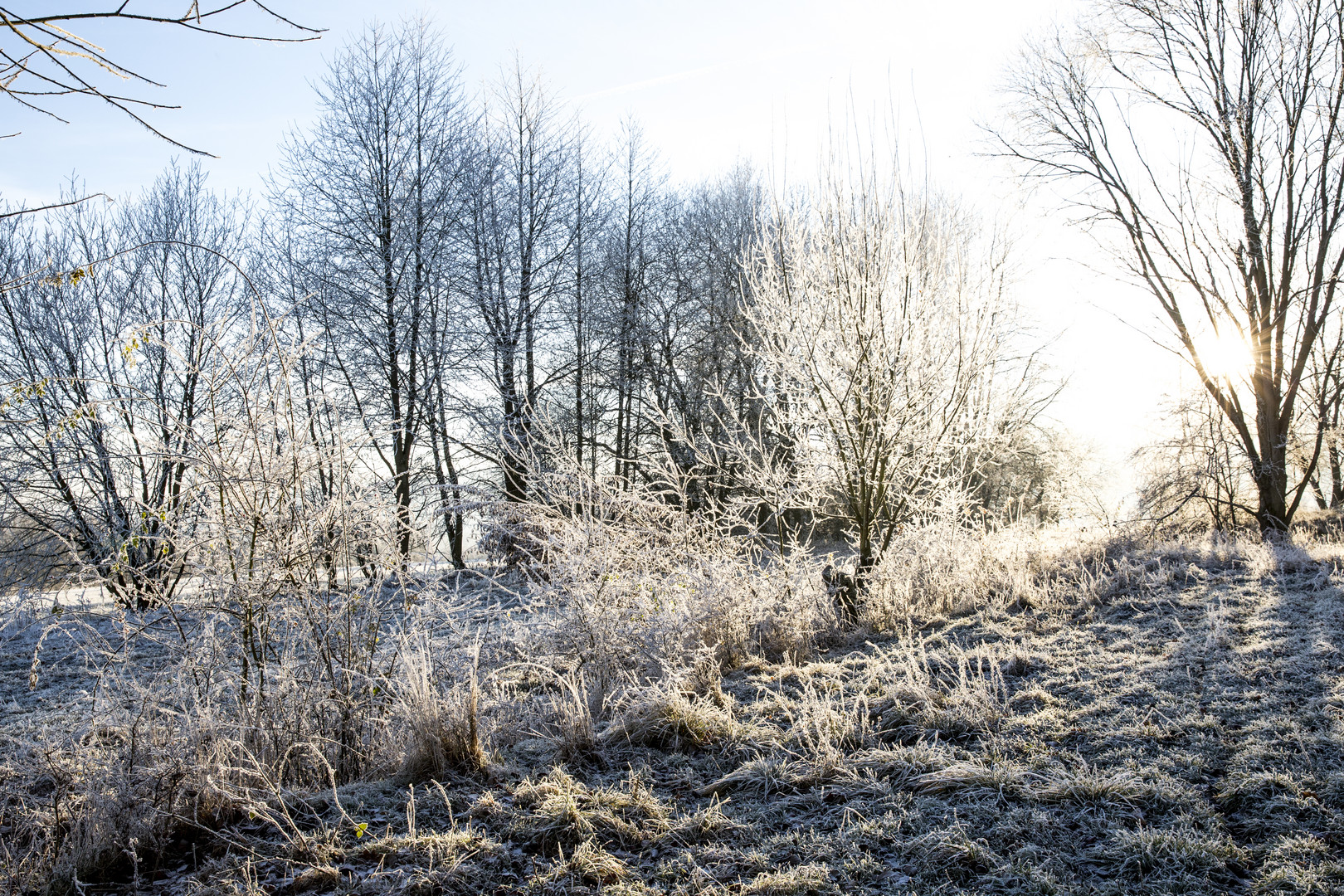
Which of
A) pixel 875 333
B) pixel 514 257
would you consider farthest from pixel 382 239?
pixel 875 333

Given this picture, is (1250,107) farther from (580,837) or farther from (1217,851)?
(580,837)

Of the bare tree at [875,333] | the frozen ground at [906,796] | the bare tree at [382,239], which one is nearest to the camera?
the frozen ground at [906,796]

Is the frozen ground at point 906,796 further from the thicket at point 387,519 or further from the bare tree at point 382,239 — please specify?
the bare tree at point 382,239

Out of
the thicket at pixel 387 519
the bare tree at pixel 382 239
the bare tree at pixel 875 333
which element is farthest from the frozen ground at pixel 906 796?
the bare tree at pixel 382 239

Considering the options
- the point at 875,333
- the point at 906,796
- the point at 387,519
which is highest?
the point at 875,333

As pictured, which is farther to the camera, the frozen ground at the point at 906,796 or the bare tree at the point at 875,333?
the bare tree at the point at 875,333

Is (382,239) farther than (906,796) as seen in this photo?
Yes

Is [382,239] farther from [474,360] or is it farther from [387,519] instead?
[387,519]

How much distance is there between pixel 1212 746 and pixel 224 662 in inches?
188

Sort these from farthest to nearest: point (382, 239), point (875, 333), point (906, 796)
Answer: point (382, 239)
point (875, 333)
point (906, 796)

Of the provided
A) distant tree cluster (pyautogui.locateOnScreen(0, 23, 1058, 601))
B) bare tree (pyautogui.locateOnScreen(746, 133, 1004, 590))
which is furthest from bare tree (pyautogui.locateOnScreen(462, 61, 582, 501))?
bare tree (pyautogui.locateOnScreen(746, 133, 1004, 590))

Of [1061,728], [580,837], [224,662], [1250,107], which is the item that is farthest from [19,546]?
[1250,107]

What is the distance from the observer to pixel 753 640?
5.77 meters

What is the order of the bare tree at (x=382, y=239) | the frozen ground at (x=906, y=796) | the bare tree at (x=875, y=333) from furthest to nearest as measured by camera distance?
the bare tree at (x=382, y=239)
the bare tree at (x=875, y=333)
the frozen ground at (x=906, y=796)
